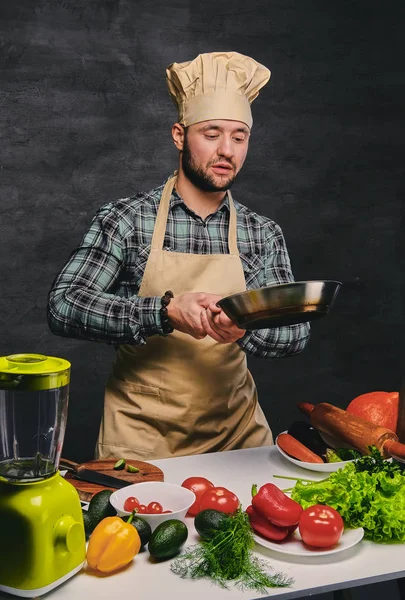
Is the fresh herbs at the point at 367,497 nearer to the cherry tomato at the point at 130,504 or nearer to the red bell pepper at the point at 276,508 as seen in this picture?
the red bell pepper at the point at 276,508

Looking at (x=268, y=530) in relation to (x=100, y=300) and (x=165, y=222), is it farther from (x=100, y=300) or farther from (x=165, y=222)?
(x=165, y=222)

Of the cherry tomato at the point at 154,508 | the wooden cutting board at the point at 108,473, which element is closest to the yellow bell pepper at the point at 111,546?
the cherry tomato at the point at 154,508

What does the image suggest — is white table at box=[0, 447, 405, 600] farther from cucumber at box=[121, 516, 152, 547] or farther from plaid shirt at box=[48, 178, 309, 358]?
plaid shirt at box=[48, 178, 309, 358]

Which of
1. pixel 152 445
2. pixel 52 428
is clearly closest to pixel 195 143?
pixel 152 445

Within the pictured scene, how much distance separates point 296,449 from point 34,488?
2.95 feet

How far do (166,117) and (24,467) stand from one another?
271 cm

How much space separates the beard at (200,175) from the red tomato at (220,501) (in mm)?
1265

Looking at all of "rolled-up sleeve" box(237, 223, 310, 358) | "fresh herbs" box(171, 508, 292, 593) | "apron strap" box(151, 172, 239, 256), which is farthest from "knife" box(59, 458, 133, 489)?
"apron strap" box(151, 172, 239, 256)

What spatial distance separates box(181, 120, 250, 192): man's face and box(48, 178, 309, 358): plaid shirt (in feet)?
0.54

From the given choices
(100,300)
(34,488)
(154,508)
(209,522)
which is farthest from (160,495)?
(100,300)

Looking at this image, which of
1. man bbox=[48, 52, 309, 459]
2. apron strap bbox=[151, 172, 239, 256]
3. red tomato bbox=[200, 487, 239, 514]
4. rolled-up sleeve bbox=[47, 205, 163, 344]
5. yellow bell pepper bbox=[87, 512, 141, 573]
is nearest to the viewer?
yellow bell pepper bbox=[87, 512, 141, 573]

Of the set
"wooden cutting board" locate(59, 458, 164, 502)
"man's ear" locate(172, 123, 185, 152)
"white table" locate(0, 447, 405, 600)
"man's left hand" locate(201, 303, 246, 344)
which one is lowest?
"white table" locate(0, 447, 405, 600)

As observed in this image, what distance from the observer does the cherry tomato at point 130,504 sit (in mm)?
1704

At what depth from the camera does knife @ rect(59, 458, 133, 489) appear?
1910 millimetres
